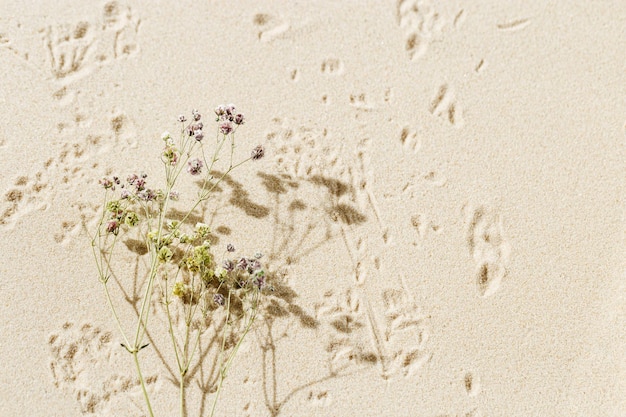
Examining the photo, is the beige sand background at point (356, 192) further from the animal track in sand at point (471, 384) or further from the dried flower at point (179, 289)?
the dried flower at point (179, 289)

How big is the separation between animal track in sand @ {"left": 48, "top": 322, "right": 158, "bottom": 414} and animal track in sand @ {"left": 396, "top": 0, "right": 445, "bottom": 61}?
2019 mm

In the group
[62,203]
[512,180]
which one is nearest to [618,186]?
[512,180]

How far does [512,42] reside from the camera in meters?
3.10

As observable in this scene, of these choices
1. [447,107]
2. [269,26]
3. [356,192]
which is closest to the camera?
[356,192]

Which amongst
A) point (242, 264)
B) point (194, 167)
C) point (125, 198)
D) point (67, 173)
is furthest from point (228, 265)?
point (67, 173)

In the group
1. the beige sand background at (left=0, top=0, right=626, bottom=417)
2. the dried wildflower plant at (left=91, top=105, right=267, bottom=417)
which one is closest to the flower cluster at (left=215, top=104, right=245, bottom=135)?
the dried wildflower plant at (left=91, top=105, right=267, bottom=417)

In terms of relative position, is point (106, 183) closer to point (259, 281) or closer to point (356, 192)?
point (259, 281)

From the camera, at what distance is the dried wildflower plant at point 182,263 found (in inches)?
101

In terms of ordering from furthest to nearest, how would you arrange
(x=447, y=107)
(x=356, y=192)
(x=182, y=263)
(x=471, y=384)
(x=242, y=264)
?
(x=447, y=107)
(x=356, y=192)
(x=182, y=263)
(x=471, y=384)
(x=242, y=264)

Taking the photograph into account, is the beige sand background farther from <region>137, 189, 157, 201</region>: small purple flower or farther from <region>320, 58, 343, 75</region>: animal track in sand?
<region>137, 189, 157, 201</region>: small purple flower

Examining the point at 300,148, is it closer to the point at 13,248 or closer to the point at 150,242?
the point at 150,242

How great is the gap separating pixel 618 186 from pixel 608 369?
2.84ft

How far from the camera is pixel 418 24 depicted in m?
3.12

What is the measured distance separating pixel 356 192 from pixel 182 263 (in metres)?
0.87
